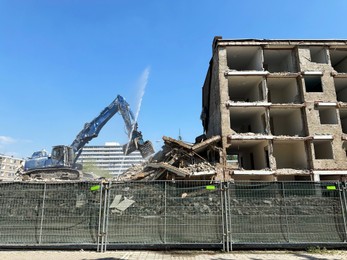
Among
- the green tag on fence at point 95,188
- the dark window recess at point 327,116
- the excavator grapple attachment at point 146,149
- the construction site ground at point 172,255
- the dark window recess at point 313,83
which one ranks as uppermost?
the dark window recess at point 313,83

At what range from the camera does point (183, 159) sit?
2091cm

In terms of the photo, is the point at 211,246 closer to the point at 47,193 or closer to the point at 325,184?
the point at 325,184

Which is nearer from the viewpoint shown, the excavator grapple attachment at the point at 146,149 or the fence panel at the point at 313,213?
the fence panel at the point at 313,213

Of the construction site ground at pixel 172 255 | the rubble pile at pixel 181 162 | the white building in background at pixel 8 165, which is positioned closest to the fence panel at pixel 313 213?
the construction site ground at pixel 172 255

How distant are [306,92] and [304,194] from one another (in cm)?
1860

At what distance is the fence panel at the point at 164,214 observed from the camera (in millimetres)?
8062

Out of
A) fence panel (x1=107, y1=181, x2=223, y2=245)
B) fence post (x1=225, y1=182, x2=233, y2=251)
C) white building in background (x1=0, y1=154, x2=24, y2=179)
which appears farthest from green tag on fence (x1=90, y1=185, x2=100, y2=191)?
white building in background (x1=0, y1=154, x2=24, y2=179)

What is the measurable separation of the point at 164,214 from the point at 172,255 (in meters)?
1.12

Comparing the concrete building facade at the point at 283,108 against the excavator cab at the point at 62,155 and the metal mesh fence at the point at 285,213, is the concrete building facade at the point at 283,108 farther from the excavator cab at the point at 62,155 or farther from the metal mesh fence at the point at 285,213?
the excavator cab at the point at 62,155

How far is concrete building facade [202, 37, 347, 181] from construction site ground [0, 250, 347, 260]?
14.1 m

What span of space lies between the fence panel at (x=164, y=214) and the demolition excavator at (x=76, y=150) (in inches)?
630

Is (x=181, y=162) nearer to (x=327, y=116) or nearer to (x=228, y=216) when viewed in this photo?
(x=228, y=216)

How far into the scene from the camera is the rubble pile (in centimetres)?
1892

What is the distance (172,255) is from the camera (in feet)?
24.7
